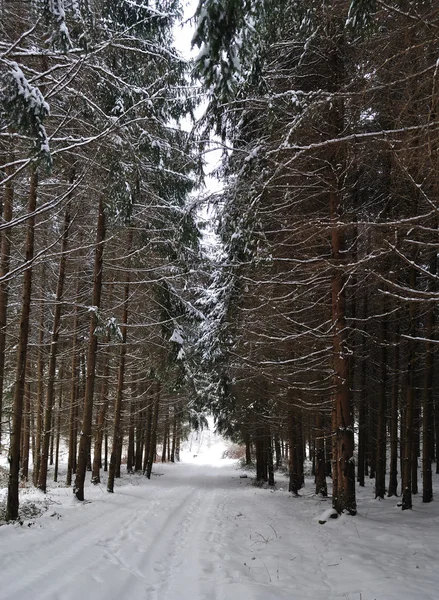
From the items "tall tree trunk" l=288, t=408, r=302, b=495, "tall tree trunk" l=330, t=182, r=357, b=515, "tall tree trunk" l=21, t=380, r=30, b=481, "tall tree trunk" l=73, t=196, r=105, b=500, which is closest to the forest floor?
"tall tree trunk" l=330, t=182, r=357, b=515

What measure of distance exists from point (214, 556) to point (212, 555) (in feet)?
0.23

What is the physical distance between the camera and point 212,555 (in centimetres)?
647

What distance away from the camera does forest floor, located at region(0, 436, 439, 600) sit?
4852mm

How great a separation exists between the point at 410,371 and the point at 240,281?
16.4 feet

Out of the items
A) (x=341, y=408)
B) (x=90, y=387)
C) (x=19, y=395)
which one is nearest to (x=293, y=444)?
(x=341, y=408)

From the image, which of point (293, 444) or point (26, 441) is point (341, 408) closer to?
point (293, 444)

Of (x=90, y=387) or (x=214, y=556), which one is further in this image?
(x=90, y=387)

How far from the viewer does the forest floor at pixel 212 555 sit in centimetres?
485

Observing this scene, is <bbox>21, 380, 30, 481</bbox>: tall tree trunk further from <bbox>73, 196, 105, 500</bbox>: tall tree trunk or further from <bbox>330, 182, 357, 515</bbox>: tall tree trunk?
<bbox>330, 182, 357, 515</bbox>: tall tree trunk

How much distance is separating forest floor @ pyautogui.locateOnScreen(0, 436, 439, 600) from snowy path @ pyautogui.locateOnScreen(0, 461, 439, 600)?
0.01 meters

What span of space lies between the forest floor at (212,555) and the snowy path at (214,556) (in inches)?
0.6

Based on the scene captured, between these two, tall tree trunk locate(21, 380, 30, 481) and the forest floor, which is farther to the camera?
tall tree trunk locate(21, 380, 30, 481)

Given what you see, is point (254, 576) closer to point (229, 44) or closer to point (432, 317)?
point (229, 44)

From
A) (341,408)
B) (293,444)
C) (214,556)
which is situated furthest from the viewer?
(293,444)
